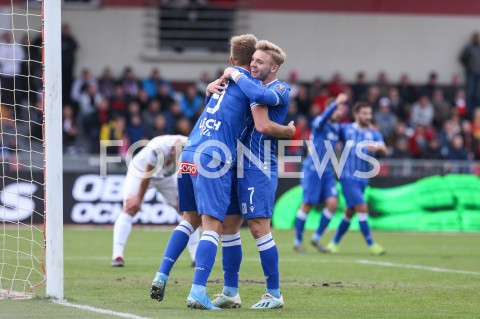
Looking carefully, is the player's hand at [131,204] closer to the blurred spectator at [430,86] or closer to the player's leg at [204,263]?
the player's leg at [204,263]

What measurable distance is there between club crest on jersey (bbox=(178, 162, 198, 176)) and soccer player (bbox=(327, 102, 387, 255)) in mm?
7910

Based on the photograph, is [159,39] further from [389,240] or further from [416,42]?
[389,240]

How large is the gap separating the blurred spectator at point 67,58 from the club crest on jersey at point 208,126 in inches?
704

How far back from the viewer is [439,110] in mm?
26859

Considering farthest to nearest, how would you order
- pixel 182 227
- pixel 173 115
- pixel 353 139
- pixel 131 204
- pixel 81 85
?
1. pixel 81 85
2. pixel 173 115
3. pixel 353 139
4. pixel 131 204
5. pixel 182 227

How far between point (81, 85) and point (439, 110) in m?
9.94

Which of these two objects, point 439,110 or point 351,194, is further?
point 439,110

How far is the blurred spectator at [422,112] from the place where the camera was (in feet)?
87.8

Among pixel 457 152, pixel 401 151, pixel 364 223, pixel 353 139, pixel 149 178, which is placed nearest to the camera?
pixel 149 178

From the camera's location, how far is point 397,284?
35.5 ft

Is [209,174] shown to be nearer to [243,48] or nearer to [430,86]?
[243,48]

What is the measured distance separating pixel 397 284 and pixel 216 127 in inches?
141

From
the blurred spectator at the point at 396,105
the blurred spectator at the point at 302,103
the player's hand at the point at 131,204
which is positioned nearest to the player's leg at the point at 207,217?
the player's hand at the point at 131,204

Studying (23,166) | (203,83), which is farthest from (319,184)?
(203,83)
